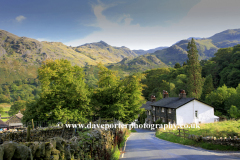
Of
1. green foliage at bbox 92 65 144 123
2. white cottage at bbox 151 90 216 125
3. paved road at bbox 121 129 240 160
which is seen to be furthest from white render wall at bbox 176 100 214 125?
paved road at bbox 121 129 240 160

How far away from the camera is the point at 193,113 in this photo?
139ft

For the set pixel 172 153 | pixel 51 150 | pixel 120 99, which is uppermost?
pixel 120 99

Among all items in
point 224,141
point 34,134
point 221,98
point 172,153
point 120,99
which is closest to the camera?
point 172,153

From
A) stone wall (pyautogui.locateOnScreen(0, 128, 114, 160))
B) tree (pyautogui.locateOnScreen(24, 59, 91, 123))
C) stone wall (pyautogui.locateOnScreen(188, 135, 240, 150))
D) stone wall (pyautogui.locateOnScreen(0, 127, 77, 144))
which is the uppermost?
tree (pyautogui.locateOnScreen(24, 59, 91, 123))

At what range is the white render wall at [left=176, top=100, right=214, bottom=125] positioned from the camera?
4206 centimetres

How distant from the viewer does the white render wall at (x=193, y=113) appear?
4206cm

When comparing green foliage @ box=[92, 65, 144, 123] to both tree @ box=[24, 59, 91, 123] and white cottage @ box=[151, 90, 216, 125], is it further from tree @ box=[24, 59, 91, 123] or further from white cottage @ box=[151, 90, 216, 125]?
white cottage @ box=[151, 90, 216, 125]

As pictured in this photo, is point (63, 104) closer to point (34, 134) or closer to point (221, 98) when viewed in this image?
point (34, 134)

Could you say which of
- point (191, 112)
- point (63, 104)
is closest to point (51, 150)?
point (63, 104)

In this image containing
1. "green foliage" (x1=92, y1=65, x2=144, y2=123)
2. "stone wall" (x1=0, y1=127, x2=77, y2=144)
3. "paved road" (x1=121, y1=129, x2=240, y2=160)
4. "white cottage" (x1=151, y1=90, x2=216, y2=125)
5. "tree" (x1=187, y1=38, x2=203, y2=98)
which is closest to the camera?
"paved road" (x1=121, y1=129, x2=240, y2=160)

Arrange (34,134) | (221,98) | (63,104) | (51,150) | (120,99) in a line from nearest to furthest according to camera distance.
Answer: (51,150), (34,134), (120,99), (63,104), (221,98)

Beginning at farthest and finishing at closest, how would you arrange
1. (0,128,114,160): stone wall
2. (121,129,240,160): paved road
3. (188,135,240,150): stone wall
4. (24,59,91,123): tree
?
(24,59,91,123): tree < (188,135,240,150): stone wall < (121,129,240,160): paved road < (0,128,114,160): stone wall

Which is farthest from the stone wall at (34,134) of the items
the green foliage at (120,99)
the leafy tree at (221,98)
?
the leafy tree at (221,98)

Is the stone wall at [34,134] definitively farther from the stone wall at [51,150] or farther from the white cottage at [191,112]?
the white cottage at [191,112]
